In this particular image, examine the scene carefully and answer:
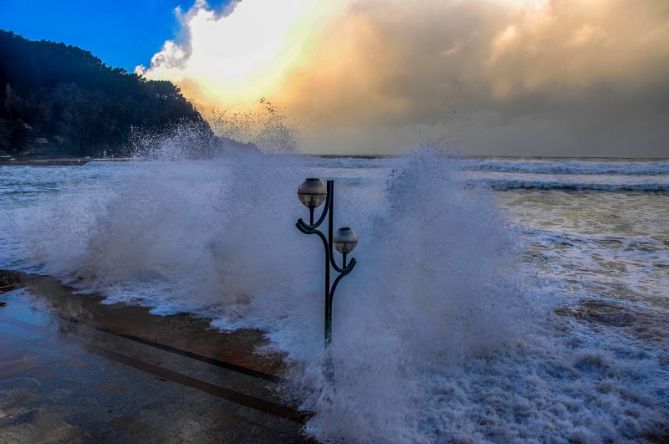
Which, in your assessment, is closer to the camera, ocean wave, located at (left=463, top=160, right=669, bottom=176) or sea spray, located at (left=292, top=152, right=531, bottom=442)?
sea spray, located at (left=292, top=152, right=531, bottom=442)

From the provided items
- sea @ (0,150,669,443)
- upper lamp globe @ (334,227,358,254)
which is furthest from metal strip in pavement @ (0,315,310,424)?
upper lamp globe @ (334,227,358,254)

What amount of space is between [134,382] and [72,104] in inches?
4494

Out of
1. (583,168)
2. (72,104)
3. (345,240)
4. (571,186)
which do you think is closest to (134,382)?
(345,240)

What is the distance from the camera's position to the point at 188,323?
656 cm

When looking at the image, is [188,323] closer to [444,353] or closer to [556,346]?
[444,353]

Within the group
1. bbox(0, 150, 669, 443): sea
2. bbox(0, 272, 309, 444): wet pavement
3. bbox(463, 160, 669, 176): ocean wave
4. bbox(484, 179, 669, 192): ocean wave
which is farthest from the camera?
bbox(463, 160, 669, 176): ocean wave

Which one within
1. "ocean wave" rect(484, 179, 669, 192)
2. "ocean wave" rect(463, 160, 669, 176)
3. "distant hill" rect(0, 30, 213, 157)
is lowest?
"ocean wave" rect(484, 179, 669, 192)

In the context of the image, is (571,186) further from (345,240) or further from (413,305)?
(345,240)

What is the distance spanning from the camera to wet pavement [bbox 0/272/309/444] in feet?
12.5

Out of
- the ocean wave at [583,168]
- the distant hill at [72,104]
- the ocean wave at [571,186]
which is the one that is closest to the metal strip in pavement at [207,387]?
the ocean wave at [571,186]

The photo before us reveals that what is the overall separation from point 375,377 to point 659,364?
362 centimetres

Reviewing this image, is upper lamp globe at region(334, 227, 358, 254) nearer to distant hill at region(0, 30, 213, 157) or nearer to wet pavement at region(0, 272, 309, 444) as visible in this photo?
wet pavement at region(0, 272, 309, 444)

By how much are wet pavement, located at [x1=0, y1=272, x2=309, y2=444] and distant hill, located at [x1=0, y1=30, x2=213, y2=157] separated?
283 ft

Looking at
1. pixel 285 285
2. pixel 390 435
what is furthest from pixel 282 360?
pixel 285 285
